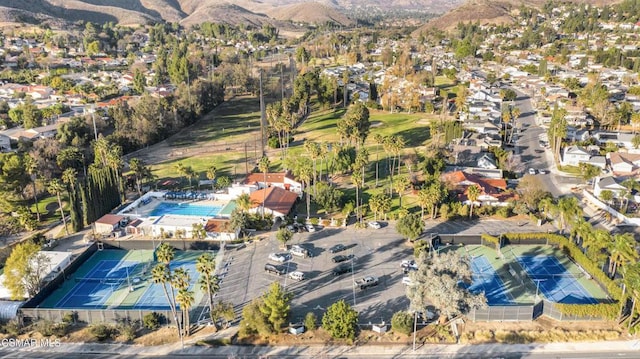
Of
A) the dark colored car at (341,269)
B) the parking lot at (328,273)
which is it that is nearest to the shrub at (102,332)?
the parking lot at (328,273)

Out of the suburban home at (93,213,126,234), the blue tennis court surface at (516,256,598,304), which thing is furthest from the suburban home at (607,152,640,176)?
the suburban home at (93,213,126,234)

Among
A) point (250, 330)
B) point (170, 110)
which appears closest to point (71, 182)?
point (250, 330)

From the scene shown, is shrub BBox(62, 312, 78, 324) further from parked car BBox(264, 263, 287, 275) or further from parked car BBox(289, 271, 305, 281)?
parked car BBox(289, 271, 305, 281)

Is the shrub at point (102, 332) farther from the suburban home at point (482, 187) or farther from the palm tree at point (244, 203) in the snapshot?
the suburban home at point (482, 187)

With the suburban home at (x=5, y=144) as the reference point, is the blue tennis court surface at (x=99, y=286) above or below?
below

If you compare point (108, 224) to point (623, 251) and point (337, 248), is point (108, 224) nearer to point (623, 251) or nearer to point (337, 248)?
point (337, 248)

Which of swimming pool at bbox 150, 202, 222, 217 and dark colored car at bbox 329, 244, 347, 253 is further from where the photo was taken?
swimming pool at bbox 150, 202, 222, 217

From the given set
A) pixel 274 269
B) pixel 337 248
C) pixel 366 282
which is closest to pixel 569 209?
pixel 366 282
